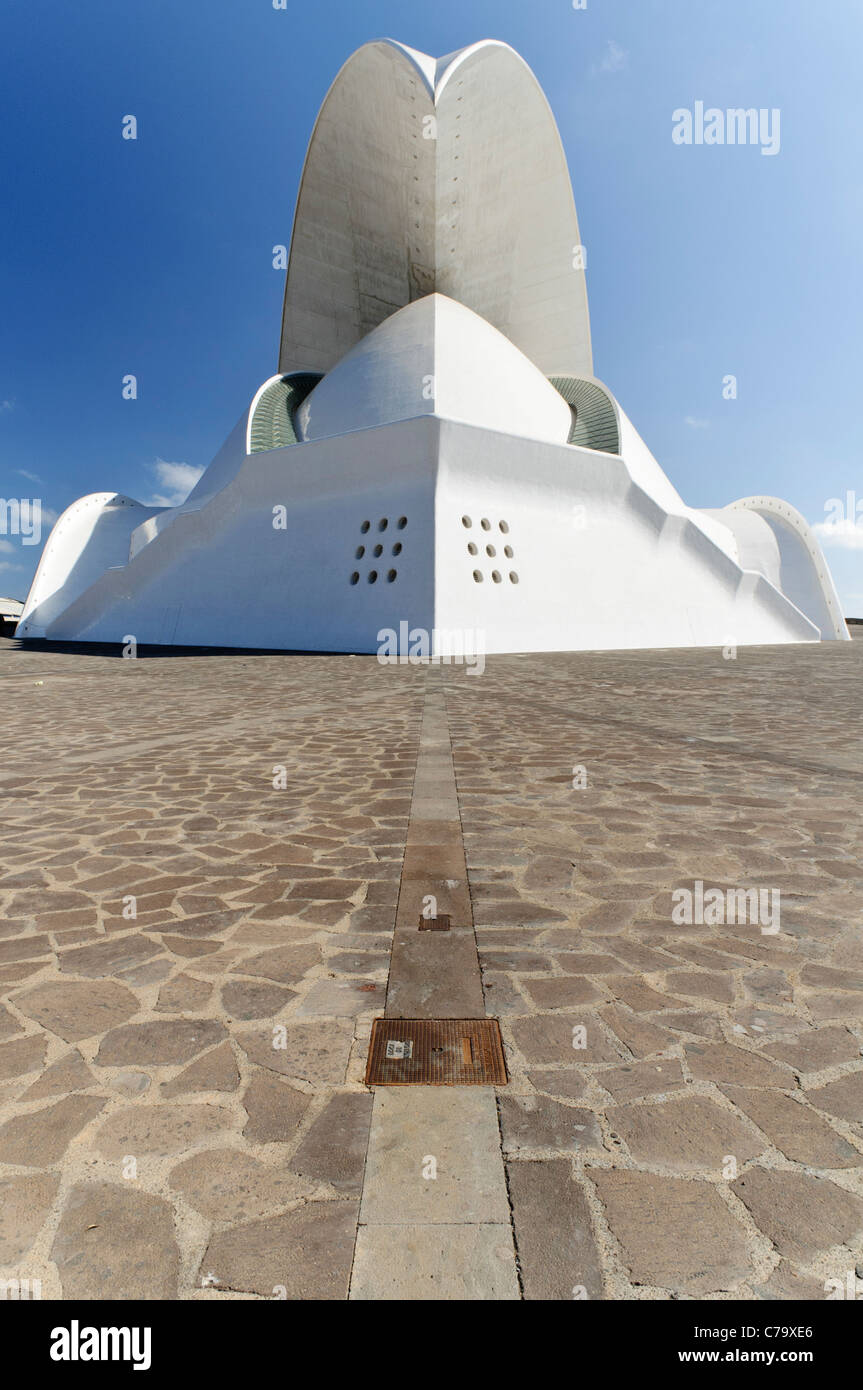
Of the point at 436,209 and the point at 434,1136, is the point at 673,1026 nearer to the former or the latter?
the point at 434,1136

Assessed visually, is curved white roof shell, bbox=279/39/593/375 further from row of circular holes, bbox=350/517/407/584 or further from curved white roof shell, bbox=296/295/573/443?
row of circular holes, bbox=350/517/407/584

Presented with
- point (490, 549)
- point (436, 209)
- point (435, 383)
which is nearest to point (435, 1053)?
point (490, 549)

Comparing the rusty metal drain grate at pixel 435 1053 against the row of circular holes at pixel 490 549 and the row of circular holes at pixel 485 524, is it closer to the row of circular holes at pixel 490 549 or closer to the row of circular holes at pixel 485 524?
the row of circular holes at pixel 490 549

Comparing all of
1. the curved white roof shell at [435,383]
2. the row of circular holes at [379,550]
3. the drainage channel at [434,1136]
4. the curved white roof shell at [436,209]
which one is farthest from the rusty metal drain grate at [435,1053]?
the curved white roof shell at [436,209]

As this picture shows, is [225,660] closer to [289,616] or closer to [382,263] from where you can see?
[289,616]

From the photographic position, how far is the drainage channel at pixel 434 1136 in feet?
3.80

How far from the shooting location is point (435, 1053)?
5.76 feet

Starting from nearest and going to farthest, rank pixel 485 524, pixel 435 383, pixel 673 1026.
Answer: pixel 673 1026, pixel 485 524, pixel 435 383

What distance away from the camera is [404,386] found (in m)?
21.3

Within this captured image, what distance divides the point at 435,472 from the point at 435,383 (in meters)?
4.75

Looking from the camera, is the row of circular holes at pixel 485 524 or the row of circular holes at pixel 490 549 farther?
the row of circular holes at pixel 485 524

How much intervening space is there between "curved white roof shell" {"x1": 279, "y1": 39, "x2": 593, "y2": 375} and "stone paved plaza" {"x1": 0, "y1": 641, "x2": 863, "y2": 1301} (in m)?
31.0

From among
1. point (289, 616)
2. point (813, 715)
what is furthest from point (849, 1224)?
point (289, 616)

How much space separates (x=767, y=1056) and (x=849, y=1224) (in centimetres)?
49
